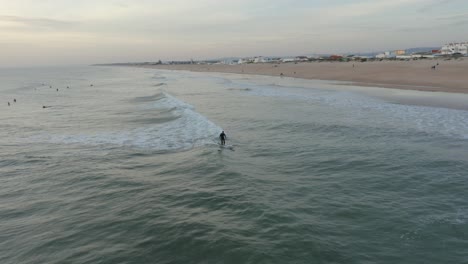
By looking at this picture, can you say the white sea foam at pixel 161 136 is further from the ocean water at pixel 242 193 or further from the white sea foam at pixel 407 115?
the white sea foam at pixel 407 115

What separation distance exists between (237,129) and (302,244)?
17177 mm

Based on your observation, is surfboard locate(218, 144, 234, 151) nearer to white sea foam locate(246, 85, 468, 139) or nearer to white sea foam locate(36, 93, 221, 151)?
white sea foam locate(36, 93, 221, 151)

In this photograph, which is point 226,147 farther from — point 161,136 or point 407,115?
point 407,115

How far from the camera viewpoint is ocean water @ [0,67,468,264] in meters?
10.0

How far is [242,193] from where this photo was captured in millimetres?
13969

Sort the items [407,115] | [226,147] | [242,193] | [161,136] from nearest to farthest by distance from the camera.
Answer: [242,193] → [226,147] → [161,136] → [407,115]

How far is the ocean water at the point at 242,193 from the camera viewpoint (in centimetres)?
1002

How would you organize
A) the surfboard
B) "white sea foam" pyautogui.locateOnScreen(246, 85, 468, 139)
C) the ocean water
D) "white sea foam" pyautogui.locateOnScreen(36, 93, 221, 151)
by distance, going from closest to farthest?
the ocean water < the surfboard < "white sea foam" pyautogui.locateOnScreen(36, 93, 221, 151) < "white sea foam" pyautogui.locateOnScreen(246, 85, 468, 139)

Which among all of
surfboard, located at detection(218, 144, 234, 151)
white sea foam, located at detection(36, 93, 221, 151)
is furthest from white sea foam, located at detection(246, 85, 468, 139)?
white sea foam, located at detection(36, 93, 221, 151)

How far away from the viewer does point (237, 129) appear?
26.8m

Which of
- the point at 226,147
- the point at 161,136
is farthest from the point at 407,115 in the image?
the point at 161,136

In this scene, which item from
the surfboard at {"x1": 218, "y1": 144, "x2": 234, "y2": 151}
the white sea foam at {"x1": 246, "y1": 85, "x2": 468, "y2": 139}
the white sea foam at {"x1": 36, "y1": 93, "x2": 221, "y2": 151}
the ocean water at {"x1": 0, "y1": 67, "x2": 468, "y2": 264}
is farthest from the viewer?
the white sea foam at {"x1": 246, "y1": 85, "x2": 468, "y2": 139}

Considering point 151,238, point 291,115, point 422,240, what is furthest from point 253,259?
point 291,115

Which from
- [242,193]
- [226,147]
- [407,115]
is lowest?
[242,193]
